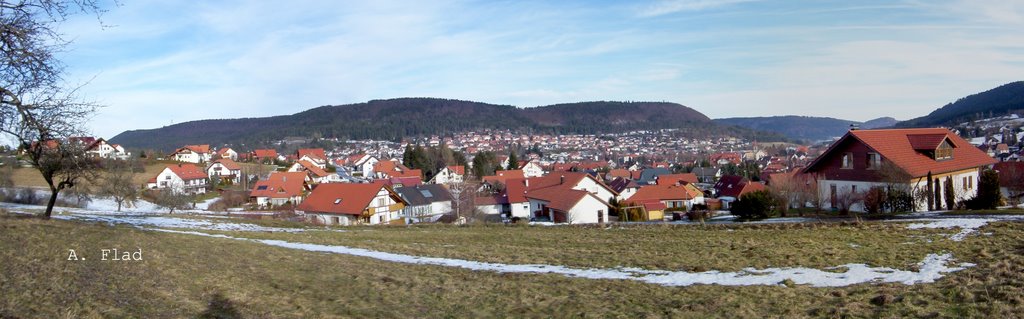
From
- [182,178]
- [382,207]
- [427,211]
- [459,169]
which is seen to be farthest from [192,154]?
[382,207]

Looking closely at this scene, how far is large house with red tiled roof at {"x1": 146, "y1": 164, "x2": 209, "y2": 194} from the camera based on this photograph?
2963 inches

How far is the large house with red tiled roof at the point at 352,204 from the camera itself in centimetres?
4772

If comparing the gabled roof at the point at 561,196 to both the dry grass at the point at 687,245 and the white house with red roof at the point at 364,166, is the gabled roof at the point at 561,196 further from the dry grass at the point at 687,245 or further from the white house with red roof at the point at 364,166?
the white house with red roof at the point at 364,166

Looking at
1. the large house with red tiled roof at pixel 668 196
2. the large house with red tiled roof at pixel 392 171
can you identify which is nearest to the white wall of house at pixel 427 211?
the large house with red tiled roof at pixel 668 196

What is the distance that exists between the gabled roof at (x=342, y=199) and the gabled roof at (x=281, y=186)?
17.7 metres

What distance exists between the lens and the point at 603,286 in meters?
11.5

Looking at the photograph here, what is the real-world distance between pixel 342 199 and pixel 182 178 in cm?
4099

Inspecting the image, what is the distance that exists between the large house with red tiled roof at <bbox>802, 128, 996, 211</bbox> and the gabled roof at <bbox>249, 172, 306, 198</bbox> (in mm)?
54167

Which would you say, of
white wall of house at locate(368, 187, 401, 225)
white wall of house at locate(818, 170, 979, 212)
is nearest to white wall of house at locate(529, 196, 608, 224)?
white wall of house at locate(368, 187, 401, 225)

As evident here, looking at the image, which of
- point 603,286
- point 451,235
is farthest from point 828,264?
point 451,235

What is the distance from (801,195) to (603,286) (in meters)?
26.0

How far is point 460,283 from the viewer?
12008 millimetres

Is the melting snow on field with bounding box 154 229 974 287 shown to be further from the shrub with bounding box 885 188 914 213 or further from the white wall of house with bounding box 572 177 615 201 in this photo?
the white wall of house with bounding box 572 177 615 201

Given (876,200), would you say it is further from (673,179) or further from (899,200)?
(673,179)
